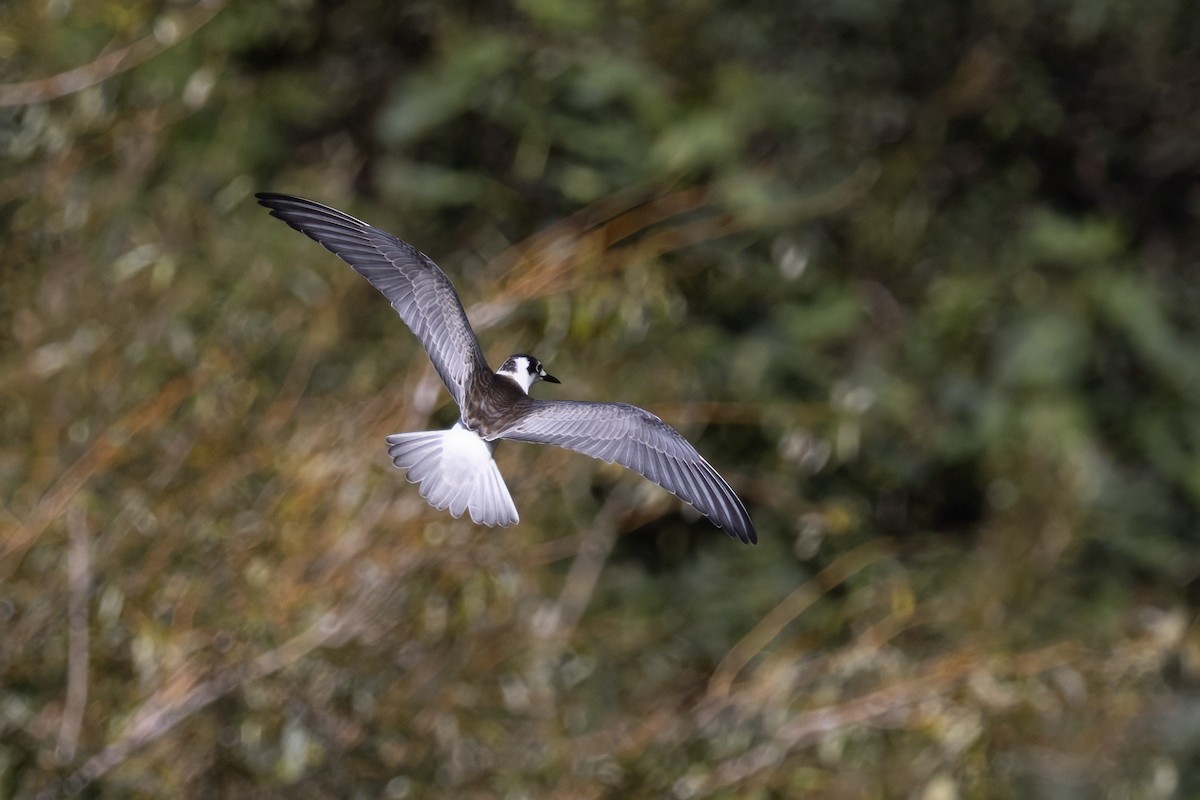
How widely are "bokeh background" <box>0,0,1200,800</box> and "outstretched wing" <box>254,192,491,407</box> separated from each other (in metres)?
0.88

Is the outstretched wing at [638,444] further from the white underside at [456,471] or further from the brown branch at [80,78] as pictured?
the brown branch at [80,78]

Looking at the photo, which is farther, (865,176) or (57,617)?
(865,176)

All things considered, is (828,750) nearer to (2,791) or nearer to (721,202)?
(2,791)

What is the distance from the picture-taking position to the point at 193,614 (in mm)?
3680

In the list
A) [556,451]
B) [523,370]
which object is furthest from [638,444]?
[556,451]

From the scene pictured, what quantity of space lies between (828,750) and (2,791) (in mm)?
1748

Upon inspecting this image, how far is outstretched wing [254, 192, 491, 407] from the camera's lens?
112 inches

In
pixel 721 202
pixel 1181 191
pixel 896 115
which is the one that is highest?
pixel 721 202

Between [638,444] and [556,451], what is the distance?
1.39 meters

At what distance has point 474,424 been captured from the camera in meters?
2.76

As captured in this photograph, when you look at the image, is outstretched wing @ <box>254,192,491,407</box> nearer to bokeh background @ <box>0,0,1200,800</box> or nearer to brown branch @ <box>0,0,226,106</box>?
bokeh background @ <box>0,0,1200,800</box>

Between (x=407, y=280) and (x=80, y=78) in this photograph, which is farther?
(x=80, y=78)

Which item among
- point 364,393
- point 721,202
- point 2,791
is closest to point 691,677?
point 364,393

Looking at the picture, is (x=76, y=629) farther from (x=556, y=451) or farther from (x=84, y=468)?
(x=556, y=451)
